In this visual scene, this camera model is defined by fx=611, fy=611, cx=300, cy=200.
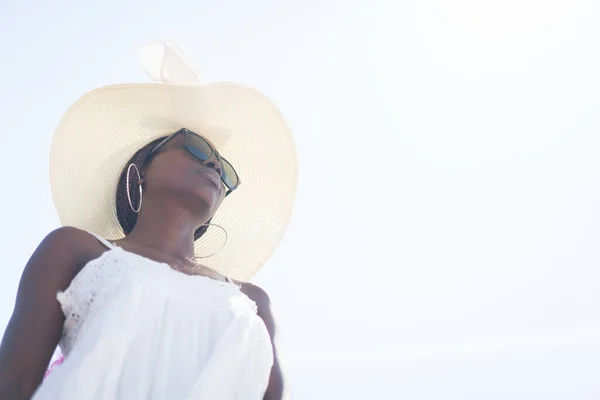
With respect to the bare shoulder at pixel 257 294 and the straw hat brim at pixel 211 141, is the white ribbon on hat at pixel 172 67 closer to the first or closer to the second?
the straw hat brim at pixel 211 141

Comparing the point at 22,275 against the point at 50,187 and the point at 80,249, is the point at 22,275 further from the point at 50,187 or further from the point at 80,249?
the point at 50,187

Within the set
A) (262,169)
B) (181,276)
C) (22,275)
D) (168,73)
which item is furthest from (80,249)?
(262,169)

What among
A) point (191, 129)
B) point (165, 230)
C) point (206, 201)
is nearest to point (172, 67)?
point (191, 129)

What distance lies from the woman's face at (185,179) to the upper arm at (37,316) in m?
0.69

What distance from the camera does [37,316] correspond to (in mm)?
2055

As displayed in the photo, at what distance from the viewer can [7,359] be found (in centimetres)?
195

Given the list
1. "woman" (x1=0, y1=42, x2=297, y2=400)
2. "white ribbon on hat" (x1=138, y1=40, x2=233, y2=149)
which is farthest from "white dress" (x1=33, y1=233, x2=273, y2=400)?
"white ribbon on hat" (x1=138, y1=40, x2=233, y2=149)

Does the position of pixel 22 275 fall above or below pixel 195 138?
below

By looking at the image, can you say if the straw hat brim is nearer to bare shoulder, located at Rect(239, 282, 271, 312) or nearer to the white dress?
bare shoulder, located at Rect(239, 282, 271, 312)

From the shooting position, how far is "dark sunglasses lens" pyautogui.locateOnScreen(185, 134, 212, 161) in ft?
10.1

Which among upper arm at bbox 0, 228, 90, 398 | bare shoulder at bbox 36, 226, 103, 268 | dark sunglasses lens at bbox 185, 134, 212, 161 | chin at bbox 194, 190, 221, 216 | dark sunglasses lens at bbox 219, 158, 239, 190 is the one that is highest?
dark sunglasses lens at bbox 185, 134, 212, 161

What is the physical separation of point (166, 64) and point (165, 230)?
929 millimetres

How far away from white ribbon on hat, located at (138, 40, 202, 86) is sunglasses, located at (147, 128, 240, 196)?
10.7 inches

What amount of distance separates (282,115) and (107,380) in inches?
79.8
